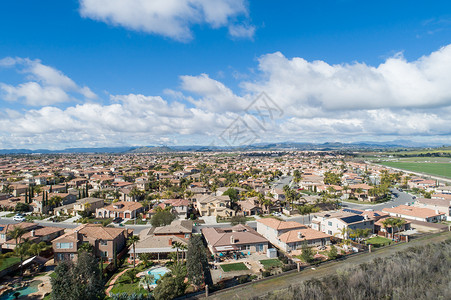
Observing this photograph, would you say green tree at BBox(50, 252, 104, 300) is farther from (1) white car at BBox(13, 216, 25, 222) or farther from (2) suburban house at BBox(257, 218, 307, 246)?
(1) white car at BBox(13, 216, 25, 222)

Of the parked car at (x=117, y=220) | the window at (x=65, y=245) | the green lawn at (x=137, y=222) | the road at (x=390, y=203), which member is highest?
the window at (x=65, y=245)

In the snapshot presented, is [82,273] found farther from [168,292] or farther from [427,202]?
[427,202]

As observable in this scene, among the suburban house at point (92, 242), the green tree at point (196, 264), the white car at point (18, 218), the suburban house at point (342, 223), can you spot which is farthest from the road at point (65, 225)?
the suburban house at point (342, 223)

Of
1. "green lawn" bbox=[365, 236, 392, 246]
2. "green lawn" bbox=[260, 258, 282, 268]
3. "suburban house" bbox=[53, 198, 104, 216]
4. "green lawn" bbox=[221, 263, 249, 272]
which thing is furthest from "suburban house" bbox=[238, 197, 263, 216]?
"suburban house" bbox=[53, 198, 104, 216]

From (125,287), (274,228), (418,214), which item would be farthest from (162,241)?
(418,214)

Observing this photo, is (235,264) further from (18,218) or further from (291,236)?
(18,218)

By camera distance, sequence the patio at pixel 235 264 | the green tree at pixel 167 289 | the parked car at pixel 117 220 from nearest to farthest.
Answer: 1. the green tree at pixel 167 289
2. the patio at pixel 235 264
3. the parked car at pixel 117 220

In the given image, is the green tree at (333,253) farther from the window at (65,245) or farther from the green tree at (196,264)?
the window at (65,245)
